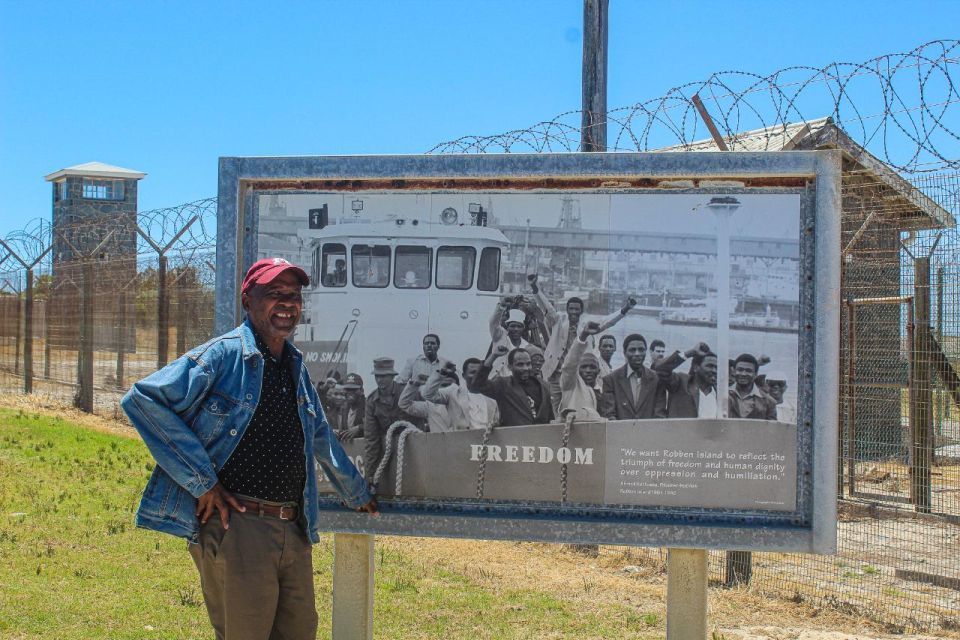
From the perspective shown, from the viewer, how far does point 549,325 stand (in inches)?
137

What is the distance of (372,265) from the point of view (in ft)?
11.9

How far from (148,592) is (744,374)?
13.1ft

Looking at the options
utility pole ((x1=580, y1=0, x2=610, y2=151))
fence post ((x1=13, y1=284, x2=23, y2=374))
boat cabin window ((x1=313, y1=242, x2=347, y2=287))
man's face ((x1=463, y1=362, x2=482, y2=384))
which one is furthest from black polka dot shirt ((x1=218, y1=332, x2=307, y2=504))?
fence post ((x1=13, y1=284, x2=23, y2=374))

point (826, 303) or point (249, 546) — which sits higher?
point (826, 303)

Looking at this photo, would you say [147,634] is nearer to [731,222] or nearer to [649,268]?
[649,268]

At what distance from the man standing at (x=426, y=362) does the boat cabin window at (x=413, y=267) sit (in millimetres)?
211

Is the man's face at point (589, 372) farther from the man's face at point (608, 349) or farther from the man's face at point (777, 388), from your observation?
the man's face at point (777, 388)

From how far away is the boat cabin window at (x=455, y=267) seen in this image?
3537 mm

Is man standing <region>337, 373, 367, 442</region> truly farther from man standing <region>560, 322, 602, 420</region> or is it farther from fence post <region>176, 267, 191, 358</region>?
fence post <region>176, 267, 191, 358</region>

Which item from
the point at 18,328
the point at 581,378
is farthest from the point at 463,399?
the point at 18,328

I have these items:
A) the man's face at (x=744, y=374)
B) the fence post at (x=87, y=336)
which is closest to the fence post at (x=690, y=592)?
the man's face at (x=744, y=374)

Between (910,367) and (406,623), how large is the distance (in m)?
4.52

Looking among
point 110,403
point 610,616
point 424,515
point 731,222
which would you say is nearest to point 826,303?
point 731,222

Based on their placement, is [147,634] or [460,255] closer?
[460,255]
